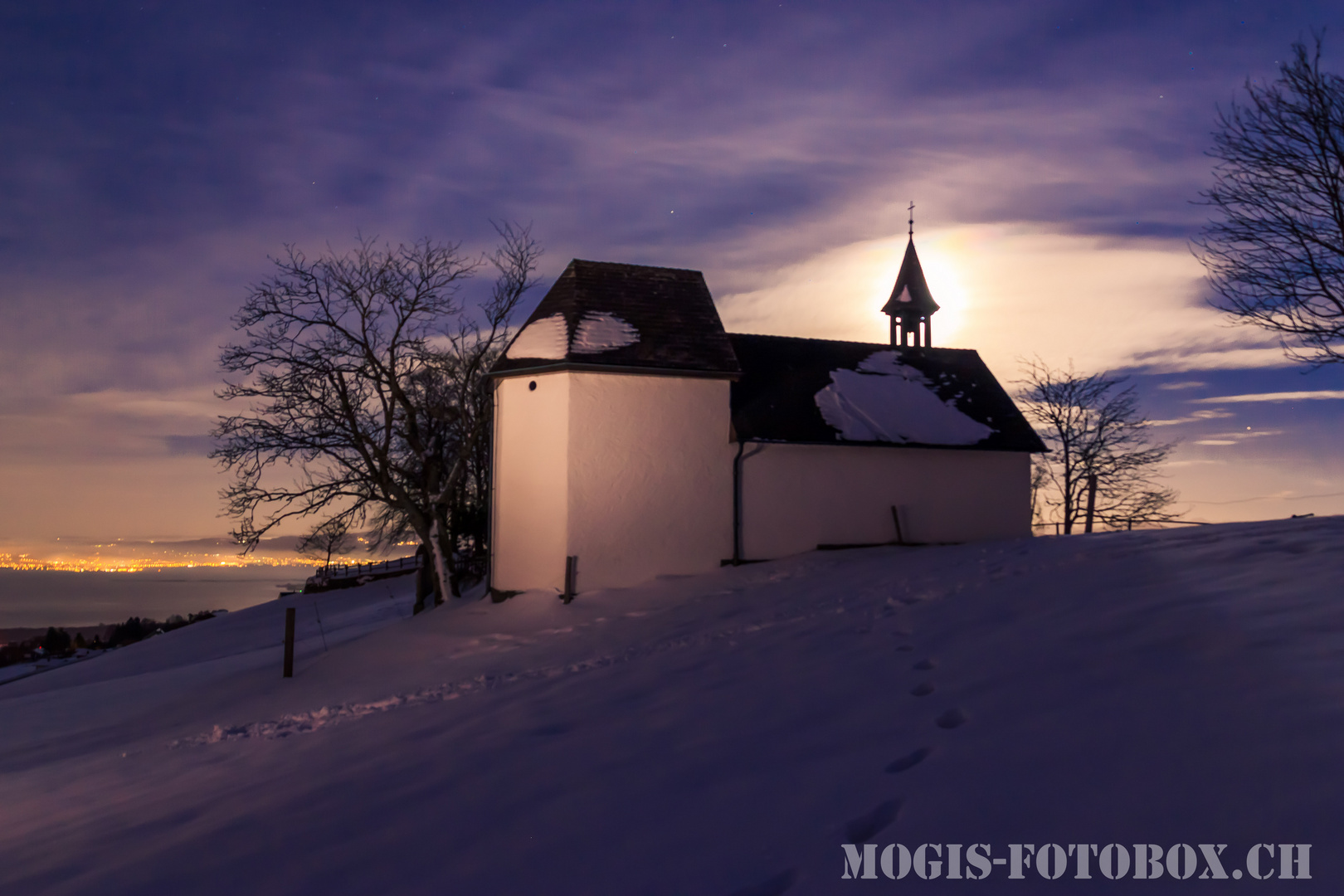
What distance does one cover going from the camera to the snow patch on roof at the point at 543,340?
66.5ft

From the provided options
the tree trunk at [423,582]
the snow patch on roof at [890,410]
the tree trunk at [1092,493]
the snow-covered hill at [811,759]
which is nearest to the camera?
the snow-covered hill at [811,759]

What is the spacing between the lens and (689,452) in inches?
813

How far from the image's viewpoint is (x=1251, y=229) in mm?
18938

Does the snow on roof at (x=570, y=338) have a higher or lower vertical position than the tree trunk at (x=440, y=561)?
higher

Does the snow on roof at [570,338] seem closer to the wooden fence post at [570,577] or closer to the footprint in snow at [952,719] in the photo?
the wooden fence post at [570,577]

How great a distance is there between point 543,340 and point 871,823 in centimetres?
1688

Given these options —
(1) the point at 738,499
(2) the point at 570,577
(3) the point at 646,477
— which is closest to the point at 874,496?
(1) the point at 738,499

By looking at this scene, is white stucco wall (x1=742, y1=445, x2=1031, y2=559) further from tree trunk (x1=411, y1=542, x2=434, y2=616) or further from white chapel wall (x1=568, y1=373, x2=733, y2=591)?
tree trunk (x1=411, y1=542, x2=434, y2=616)

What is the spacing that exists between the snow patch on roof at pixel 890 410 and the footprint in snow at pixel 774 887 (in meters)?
18.2

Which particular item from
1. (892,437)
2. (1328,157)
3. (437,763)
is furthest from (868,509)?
(437,763)

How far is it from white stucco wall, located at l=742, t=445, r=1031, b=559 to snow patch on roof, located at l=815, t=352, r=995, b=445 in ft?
1.43

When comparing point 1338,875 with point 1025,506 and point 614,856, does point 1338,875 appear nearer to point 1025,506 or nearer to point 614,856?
point 614,856

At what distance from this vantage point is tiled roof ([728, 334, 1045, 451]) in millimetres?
22188

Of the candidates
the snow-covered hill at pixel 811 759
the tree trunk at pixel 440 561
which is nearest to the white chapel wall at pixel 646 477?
the snow-covered hill at pixel 811 759
